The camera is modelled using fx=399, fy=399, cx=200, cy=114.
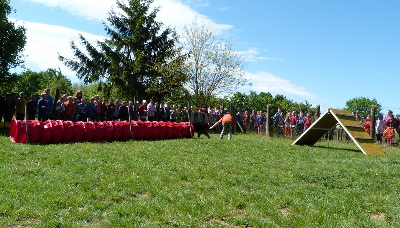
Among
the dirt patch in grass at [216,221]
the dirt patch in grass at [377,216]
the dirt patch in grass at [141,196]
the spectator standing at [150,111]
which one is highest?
the spectator standing at [150,111]

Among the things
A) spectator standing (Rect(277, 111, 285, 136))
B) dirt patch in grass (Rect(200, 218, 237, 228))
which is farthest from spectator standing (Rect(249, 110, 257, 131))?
dirt patch in grass (Rect(200, 218, 237, 228))

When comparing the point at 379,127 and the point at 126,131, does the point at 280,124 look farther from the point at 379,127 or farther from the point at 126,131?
the point at 126,131

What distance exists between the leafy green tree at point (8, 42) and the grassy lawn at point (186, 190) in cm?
2054

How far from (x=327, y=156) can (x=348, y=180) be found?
16.9 ft

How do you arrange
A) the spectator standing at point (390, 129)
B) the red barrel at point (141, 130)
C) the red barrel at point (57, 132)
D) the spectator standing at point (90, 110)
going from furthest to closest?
1. the spectator standing at point (390, 129)
2. the spectator standing at point (90, 110)
3. the red barrel at point (141, 130)
4. the red barrel at point (57, 132)

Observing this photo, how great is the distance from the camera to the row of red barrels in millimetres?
13867

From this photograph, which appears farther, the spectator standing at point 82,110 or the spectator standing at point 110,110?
the spectator standing at point 110,110

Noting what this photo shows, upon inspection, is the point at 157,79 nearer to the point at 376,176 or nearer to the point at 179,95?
the point at 179,95

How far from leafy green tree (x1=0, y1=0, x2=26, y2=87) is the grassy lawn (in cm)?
2054

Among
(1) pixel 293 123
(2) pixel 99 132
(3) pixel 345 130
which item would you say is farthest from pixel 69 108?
(1) pixel 293 123

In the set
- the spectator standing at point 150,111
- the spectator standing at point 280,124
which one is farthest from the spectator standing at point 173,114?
the spectator standing at point 280,124

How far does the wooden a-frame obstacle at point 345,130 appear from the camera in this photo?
1605 centimetres

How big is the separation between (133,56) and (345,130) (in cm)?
2542

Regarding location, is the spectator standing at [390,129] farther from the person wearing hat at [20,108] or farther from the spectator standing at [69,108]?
the person wearing hat at [20,108]
